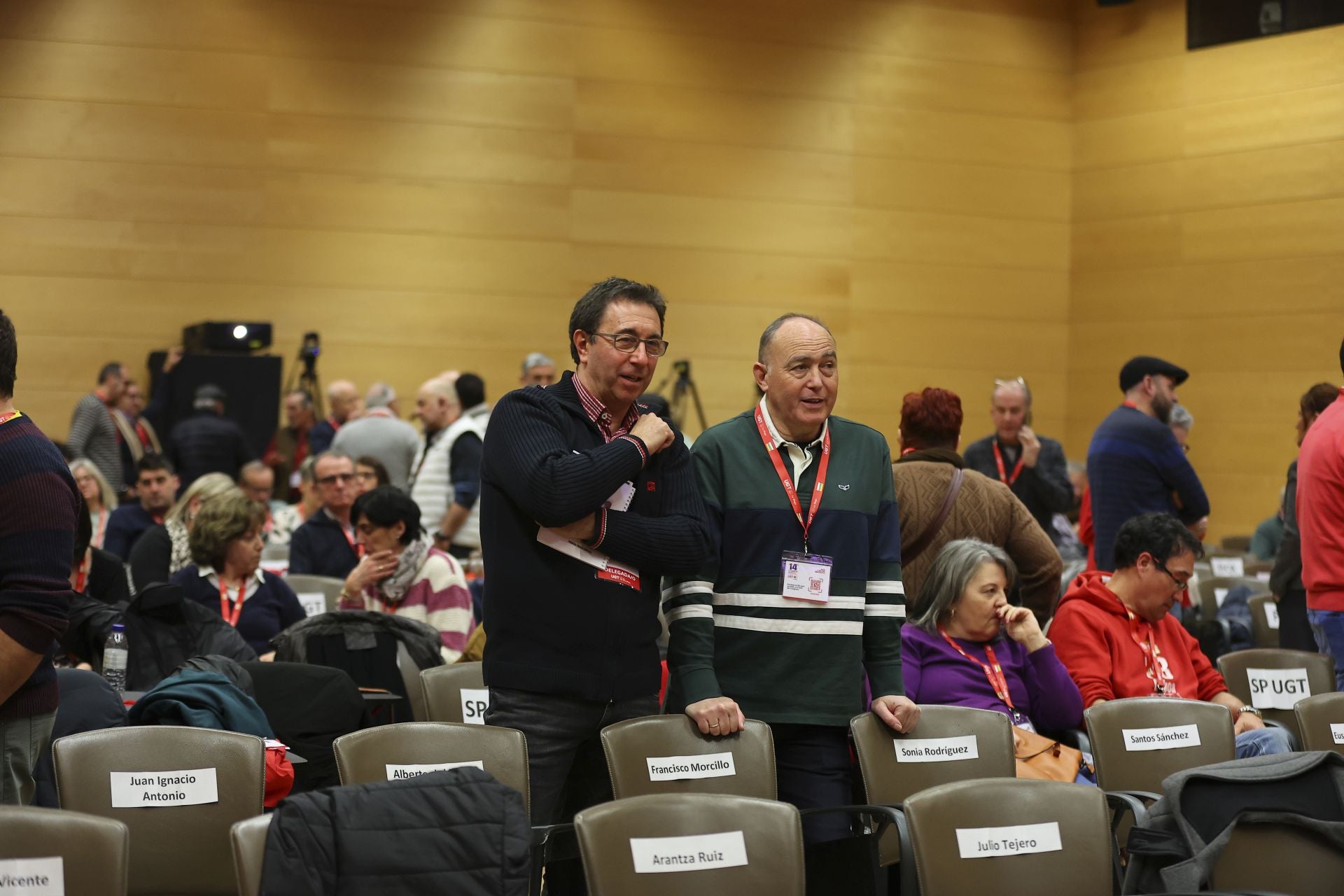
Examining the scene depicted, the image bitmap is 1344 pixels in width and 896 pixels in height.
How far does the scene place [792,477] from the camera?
9.77 ft

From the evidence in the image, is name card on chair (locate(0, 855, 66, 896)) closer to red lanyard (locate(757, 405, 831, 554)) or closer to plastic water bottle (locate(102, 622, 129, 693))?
red lanyard (locate(757, 405, 831, 554))

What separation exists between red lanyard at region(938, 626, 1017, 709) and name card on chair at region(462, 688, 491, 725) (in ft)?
3.84

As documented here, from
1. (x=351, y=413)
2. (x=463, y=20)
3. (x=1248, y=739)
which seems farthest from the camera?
(x=463, y=20)

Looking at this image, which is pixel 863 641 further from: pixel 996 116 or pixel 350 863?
pixel 996 116

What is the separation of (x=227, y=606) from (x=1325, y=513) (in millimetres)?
3338

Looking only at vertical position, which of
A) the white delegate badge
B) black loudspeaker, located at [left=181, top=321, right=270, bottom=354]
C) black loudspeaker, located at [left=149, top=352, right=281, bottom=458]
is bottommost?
the white delegate badge

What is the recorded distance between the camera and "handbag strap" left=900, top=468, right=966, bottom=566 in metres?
3.88

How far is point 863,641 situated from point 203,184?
23.9 feet

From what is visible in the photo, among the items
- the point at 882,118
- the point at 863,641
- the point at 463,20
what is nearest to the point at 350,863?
the point at 863,641

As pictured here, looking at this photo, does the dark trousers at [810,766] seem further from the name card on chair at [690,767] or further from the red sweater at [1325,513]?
the red sweater at [1325,513]

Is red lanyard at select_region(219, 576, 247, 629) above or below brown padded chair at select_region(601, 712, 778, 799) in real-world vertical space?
above

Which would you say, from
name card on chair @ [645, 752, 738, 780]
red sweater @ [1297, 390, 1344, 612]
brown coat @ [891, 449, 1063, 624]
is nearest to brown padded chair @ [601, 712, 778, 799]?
name card on chair @ [645, 752, 738, 780]

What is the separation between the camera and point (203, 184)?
912 cm

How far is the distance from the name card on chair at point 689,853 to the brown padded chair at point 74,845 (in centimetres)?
78
